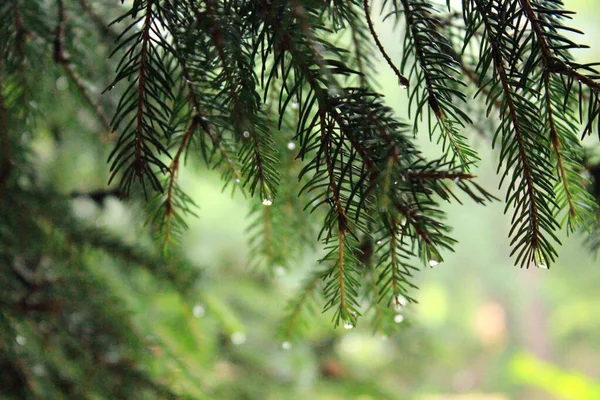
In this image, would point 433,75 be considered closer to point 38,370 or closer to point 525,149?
point 525,149

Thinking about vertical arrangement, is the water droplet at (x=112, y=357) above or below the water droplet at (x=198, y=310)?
below

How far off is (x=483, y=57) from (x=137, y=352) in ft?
2.19

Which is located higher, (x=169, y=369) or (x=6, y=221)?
(x=6, y=221)

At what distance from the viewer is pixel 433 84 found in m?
0.38

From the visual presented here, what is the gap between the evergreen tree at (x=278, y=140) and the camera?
0.37 meters

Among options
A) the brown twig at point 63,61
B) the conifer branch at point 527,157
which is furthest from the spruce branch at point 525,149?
the brown twig at point 63,61

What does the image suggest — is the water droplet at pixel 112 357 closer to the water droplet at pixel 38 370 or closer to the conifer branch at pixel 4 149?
the water droplet at pixel 38 370

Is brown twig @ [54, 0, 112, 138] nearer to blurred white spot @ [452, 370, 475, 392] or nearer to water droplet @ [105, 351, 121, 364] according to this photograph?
water droplet @ [105, 351, 121, 364]

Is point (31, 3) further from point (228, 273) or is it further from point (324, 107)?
point (228, 273)

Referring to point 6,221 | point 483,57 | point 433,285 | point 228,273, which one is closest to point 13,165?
point 6,221

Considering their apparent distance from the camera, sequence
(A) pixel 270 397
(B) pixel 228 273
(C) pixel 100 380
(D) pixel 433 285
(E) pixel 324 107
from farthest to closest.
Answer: (D) pixel 433 285
(B) pixel 228 273
(A) pixel 270 397
(C) pixel 100 380
(E) pixel 324 107

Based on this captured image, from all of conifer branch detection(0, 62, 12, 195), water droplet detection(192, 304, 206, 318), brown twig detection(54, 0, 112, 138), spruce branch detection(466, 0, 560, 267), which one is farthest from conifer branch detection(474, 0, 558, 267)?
water droplet detection(192, 304, 206, 318)

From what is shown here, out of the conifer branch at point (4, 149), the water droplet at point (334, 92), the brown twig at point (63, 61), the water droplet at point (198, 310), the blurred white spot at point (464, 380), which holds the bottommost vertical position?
the water droplet at point (334, 92)

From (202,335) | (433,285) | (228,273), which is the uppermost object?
(433,285)
